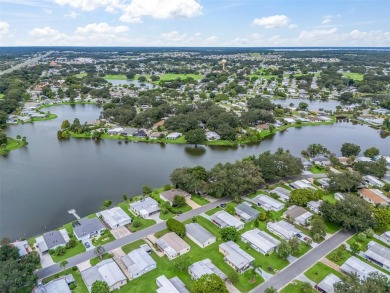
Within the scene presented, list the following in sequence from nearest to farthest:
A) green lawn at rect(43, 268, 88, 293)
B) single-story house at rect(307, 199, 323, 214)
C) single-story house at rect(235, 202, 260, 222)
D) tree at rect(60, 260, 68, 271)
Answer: green lawn at rect(43, 268, 88, 293) → tree at rect(60, 260, 68, 271) → single-story house at rect(235, 202, 260, 222) → single-story house at rect(307, 199, 323, 214)

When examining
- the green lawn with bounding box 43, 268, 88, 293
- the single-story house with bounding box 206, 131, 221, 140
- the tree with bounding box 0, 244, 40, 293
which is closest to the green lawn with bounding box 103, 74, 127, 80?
the single-story house with bounding box 206, 131, 221, 140

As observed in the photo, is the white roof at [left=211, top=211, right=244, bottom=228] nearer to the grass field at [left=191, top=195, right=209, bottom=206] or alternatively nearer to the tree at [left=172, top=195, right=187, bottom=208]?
the grass field at [left=191, top=195, right=209, bottom=206]

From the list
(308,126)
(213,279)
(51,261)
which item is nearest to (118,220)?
(51,261)

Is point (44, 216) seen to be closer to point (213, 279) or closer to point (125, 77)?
point (213, 279)

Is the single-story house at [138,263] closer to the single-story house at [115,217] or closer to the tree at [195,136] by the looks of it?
the single-story house at [115,217]

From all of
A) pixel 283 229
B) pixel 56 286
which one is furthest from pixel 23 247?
pixel 283 229

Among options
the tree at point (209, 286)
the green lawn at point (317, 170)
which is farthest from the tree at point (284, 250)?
the green lawn at point (317, 170)
